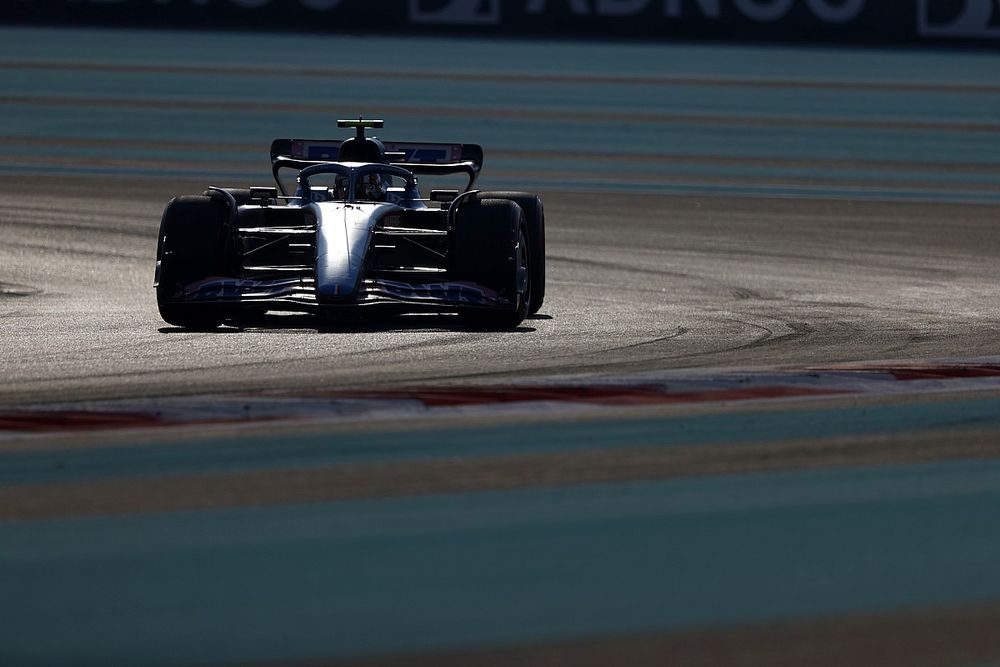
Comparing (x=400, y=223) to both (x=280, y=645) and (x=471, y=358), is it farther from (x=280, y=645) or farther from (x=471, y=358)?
(x=280, y=645)

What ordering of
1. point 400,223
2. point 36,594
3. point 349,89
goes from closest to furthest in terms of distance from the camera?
point 36,594
point 400,223
point 349,89

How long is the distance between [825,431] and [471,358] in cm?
221

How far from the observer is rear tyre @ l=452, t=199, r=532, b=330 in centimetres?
908

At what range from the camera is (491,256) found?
9141 millimetres

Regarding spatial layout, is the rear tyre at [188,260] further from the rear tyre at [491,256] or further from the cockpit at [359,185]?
the rear tyre at [491,256]

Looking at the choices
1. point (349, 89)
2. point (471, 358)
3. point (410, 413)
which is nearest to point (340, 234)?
point (471, 358)

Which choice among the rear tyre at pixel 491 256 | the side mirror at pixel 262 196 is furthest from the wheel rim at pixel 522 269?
the side mirror at pixel 262 196

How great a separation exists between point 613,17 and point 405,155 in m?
13.5

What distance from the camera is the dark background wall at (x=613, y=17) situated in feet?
77.9

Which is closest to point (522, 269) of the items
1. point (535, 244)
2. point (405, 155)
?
point (535, 244)

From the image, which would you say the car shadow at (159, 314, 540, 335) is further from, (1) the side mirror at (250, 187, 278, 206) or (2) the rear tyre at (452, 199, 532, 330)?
(1) the side mirror at (250, 187, 278, 206)

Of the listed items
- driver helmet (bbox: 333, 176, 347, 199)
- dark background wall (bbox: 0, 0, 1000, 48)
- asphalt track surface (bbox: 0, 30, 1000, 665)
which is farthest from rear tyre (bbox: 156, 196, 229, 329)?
dark background wall (bbox: 0, 0, 1000, 48)

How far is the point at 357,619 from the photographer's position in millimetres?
3598

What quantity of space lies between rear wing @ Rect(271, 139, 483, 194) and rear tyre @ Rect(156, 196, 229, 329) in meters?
1.62
